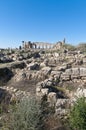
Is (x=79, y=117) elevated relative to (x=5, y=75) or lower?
lower

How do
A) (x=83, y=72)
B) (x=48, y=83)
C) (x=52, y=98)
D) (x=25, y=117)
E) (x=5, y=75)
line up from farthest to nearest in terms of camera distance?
(x=5, y=75), (x=83, y=72), (x=48, y=83), (x=52, y=98), (x=25, y=117)

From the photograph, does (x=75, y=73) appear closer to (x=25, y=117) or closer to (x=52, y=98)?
(x=52, y=98)

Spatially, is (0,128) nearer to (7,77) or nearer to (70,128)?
(70,128)

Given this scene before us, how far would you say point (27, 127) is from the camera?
35.7ft

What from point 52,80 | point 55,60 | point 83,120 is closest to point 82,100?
point 83,120

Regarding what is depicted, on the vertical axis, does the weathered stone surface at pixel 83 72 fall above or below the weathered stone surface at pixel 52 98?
above

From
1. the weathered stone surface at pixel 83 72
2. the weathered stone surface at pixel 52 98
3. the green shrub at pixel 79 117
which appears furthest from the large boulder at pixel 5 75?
the green shrub at pixel 79 117

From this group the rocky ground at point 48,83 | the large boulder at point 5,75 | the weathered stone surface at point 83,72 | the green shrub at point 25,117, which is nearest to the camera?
the green shrub at point 25,117

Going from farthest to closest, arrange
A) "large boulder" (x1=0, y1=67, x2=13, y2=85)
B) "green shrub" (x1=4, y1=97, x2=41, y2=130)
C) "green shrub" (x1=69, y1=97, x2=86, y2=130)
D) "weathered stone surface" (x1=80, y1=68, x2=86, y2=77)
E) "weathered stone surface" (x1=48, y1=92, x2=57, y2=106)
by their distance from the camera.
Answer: "large boulder" (x1=0, y1=67, x2=13, y2=85)
"weathered stone surface" (x1=80, y1=68, x2=86, y2=77)
"weathered stone surface" (x1=48, y1=92, x2=57, y2=106)
"green shrub" (x1=69, y1=97, x2=86, y2=130)
"green shrub" (x1=4, y1=97, x2=41, y2=130)

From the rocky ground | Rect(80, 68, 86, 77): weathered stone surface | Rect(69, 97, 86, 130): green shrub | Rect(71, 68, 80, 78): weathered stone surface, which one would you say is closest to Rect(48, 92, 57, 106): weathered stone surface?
the rocky ground

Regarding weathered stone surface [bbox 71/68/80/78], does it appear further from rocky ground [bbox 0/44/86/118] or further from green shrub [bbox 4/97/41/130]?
green shrub [bbox 4/97/41/130]

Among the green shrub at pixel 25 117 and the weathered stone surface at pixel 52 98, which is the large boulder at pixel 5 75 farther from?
the green shrub at pixel 25 117

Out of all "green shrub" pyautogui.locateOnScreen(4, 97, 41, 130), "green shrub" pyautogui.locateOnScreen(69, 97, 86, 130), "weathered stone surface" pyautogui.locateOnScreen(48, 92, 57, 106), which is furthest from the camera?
"weathered stone surface" pyautogui.locateOnScreen(48, 92, 57, 106)

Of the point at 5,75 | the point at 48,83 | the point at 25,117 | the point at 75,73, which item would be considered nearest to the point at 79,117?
the point at 25,117
